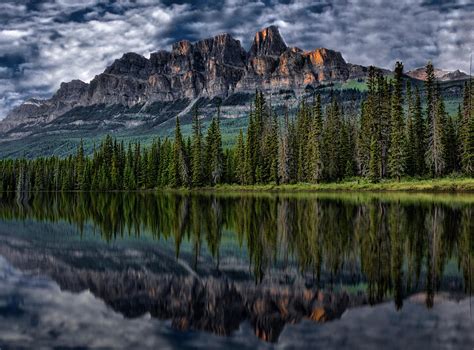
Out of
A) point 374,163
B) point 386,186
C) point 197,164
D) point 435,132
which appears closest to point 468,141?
point 435,132

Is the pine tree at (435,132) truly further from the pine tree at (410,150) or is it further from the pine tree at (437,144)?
the pine tree at (410,150)

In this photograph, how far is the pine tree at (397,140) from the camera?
77.9 metres

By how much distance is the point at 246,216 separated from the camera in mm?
37156

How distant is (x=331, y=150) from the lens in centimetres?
9600

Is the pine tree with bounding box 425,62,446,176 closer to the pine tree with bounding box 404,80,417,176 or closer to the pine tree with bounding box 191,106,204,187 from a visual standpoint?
the pine tree with bounding box 404,80,417,176

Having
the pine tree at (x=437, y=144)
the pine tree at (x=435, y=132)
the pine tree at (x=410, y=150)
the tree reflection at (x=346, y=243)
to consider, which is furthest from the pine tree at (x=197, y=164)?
the tree reflection at (x=346, y=243)

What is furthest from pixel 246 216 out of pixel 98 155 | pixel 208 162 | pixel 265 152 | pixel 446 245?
pixel 98 155

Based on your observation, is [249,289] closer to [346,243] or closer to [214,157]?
[346,243]

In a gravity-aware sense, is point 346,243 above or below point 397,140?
below

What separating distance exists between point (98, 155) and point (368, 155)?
101 meters

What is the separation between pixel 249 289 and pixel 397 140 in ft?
234

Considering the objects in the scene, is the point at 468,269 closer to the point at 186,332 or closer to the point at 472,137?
the point at 186,332

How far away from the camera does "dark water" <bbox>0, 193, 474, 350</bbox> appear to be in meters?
10.4

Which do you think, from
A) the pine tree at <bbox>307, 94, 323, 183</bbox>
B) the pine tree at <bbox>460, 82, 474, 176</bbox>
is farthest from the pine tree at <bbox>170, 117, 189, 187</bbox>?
the pine tree at <bbox>460, 82, 474, 176</bbox>
